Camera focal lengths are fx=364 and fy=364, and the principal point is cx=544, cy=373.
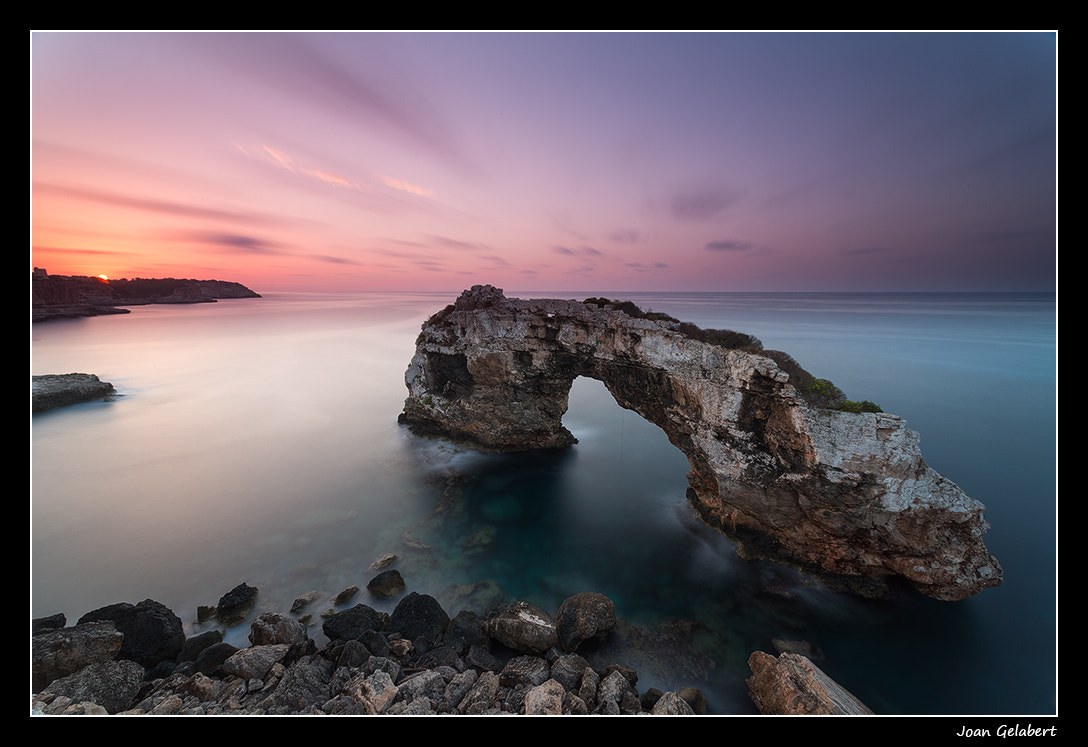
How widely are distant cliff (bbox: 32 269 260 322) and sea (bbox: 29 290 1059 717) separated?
77.4m

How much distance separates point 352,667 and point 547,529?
9.08 meters

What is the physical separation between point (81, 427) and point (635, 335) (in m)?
41.5

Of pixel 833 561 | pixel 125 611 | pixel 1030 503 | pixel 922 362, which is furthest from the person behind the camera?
pixel 922 362

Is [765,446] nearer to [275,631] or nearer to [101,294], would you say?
[275,631]

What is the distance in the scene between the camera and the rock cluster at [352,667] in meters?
8.45

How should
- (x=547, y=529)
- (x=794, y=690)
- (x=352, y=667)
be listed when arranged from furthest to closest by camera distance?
(x=547, y=529) < (x=352, y=667) < (x=794, y=690)

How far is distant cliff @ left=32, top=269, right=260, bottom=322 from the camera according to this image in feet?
253

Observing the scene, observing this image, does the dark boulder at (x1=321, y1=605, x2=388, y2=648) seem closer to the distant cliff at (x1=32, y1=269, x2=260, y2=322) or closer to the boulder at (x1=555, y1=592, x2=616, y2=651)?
the boulder at (x1=555, y1=592, x2=616, y2=651)

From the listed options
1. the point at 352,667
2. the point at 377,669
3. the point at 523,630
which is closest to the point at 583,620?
the point at 523,630

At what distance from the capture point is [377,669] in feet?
29.9

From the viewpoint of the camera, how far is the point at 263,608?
41.6 feet

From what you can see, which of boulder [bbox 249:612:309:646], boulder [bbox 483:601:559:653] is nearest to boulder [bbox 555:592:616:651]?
boulder [bbox 483:601:559:653]

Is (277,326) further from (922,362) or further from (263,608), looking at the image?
(922,362)
